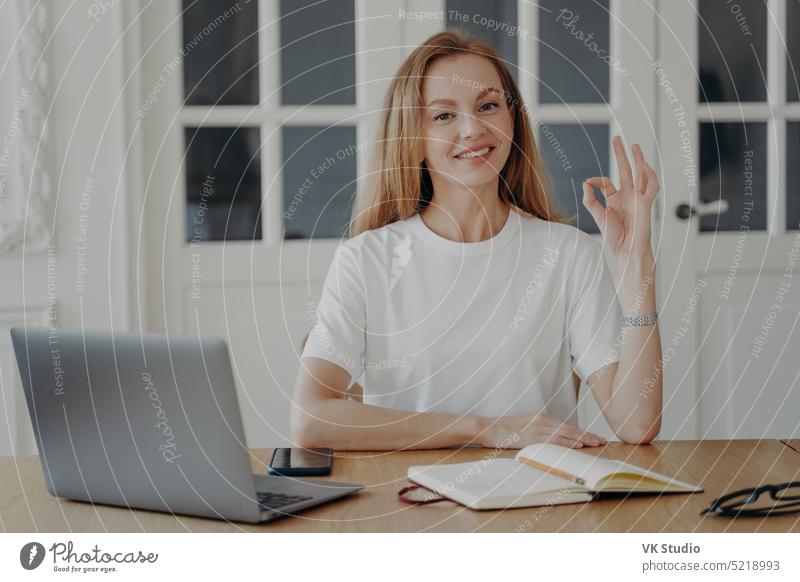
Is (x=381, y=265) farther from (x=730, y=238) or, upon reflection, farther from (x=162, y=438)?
(x=730, y=238)

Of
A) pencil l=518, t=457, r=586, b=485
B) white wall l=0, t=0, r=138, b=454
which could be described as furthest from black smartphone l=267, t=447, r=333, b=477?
white wall l=0, t=0, r=138, b=454

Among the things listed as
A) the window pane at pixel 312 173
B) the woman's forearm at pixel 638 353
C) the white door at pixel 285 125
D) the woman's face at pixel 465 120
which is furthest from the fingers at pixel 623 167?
the window pane at pixel 312 173

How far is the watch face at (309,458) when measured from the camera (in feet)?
3.60

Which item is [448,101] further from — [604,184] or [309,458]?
[309,458]

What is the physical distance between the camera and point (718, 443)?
1.21 m

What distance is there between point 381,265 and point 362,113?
87 cm

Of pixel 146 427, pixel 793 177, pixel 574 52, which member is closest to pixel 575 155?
pixel 574 52

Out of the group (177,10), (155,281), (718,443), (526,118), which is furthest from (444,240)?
(177,10)

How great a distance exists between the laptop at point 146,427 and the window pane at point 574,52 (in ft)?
5.50

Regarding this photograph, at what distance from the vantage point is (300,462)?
1.11m

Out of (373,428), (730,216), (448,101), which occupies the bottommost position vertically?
(373,428)

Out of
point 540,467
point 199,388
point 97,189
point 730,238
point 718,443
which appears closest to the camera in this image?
point 199,388

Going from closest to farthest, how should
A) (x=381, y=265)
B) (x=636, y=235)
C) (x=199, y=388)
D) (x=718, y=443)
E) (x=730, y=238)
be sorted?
1. (x=199, y=388)
2. (x=718, y=443)
3. (x=636, y=235)
4. (x=381, y=265)
5. (x=730, y=238)

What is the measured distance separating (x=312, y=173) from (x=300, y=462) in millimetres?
1454
